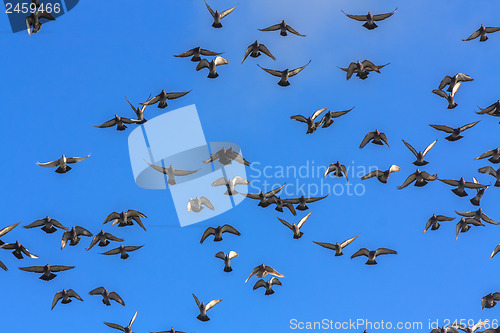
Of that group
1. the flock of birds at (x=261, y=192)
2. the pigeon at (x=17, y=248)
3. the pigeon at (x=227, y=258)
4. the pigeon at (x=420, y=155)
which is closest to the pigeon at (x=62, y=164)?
the flock of birds at (x=261, y=192)

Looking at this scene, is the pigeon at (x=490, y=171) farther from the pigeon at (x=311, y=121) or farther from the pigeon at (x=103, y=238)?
the pigeon at (x=103, y=238)

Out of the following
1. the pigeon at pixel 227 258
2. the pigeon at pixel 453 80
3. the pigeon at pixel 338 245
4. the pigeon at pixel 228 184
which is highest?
the pigeon at pixel 453 80

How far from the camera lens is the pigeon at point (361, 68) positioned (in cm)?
2931

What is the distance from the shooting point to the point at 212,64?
2978 centimetres

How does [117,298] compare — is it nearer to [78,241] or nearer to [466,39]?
[78,241]

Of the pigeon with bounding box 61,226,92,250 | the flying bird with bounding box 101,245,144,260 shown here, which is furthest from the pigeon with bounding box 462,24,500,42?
the pigeon with bounding box 61,226,92,250

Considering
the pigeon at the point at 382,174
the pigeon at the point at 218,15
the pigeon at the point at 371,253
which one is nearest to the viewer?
the pigeon at the point at 218,15

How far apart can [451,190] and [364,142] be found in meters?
4.17

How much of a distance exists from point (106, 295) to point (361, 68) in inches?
576

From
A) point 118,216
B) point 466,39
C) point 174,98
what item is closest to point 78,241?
point 118,216

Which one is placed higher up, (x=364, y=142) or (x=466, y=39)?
(x=466, y=39)

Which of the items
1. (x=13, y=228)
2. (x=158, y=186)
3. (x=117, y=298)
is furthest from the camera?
(x=158, y=186)

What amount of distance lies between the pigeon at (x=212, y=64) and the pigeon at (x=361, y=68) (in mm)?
5126

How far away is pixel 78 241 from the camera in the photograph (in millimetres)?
30562
